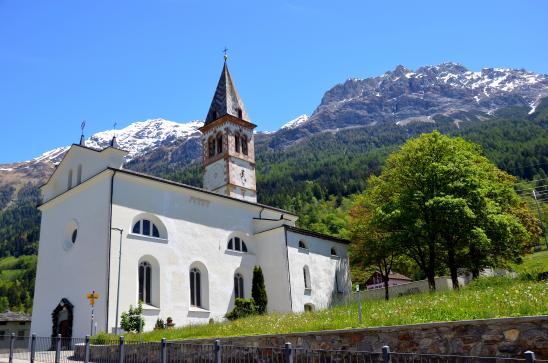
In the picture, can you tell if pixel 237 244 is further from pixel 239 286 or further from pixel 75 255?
pixel 75 255

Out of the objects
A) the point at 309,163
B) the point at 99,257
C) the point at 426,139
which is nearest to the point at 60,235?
the point at 99,257

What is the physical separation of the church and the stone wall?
1680cm

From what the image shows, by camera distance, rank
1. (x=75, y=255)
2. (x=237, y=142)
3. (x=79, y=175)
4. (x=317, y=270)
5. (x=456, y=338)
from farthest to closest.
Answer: (x=237, y=142)
(x=317, y=270)
(x=79, y=175)
(x=75, y=255)
(x=456, y=338)

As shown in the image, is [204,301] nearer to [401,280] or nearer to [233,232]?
[233,232]

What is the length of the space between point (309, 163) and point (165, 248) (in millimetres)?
133298

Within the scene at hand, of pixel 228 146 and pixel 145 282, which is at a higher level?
pixel 228 146

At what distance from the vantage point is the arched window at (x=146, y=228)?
27.7 meters

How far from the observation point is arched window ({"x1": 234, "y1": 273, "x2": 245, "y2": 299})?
32.3 meters

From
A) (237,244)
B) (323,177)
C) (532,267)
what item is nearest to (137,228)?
(237,244)

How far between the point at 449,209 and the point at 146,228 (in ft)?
62.1

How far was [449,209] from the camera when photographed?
27859 mm

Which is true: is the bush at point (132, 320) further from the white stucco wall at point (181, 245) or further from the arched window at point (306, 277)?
the arched window at point (306, 277)

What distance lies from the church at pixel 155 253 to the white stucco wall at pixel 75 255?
69mm

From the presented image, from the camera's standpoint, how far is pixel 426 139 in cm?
3275
